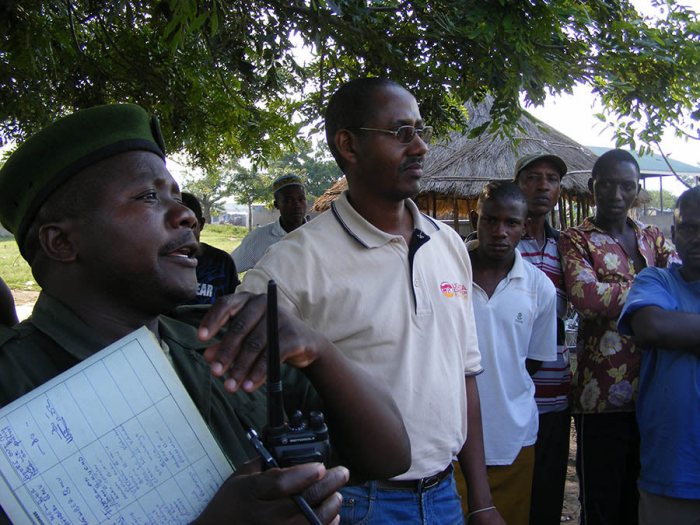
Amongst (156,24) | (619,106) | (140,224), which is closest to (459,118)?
(619,106)

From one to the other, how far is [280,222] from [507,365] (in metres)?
3.65

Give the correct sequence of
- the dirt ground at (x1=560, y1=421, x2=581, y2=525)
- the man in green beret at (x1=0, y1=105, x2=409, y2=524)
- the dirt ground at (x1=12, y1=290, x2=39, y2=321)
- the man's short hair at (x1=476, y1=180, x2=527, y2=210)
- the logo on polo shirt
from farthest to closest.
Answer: the dirt ground at (x1=12, y1=290, x2=39, y2=321) → the dirt ground at (x1=560, y1=421, x2=581, y2=525) → the man's short hair at (x1=476, y1=180, x2=527, y2=210) → the logo on polo shirt → the man in green beret at (x1=0, y1=105, x2=409, y2=524)

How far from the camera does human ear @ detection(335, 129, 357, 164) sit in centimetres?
231

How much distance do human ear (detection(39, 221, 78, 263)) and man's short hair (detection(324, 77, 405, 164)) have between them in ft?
4.10

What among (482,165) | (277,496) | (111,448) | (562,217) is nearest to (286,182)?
(111,448)

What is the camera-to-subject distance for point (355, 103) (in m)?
2.30

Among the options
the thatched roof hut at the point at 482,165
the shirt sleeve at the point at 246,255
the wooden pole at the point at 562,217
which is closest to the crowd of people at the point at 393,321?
the shirt sleeve at the point at 246,255

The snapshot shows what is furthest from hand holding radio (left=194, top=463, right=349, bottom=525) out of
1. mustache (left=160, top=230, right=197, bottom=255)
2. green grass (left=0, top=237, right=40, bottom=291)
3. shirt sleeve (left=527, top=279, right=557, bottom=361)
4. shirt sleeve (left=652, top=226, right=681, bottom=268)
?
green grass (left=0, top=237, right=40, bottom=291)

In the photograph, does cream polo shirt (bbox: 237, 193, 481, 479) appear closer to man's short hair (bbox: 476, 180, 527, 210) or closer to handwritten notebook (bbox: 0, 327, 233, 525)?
handwritten notebook (bbox: 0, 327, 233, 525)

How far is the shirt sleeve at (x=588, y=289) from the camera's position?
3.06 m

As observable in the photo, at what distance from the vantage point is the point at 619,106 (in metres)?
4.03

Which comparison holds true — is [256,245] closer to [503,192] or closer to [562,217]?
[503,192]

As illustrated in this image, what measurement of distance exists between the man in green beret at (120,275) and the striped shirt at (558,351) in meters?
2.14

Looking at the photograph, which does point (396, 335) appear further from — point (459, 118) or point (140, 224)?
point (459, 118)
